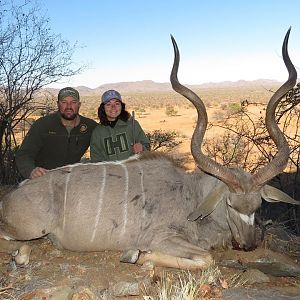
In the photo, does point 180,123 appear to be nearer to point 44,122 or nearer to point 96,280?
point 44,122

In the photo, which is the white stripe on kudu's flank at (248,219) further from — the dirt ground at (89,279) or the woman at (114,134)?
the woman at (114,134)

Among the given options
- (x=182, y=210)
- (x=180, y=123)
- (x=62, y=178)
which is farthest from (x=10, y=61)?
(x=180, y=123)

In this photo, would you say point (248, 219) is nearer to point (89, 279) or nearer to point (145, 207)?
point (145, 207)

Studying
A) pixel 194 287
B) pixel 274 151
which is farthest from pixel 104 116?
pixel 274 151

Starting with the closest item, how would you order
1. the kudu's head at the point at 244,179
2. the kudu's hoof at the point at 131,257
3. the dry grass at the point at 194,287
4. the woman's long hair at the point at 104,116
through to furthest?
the dry grass at the point at 194,287, the kudu's hoof at the point at 131,257, the kudu's head at the point at 244,179, the woman's long hair at the point at 104,116

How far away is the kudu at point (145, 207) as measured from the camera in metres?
3.31

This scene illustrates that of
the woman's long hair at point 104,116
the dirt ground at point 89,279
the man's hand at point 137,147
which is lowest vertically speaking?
the dirt ground at point 89,279

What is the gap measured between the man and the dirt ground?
130 centimetres

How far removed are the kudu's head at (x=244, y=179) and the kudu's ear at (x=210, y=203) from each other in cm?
3

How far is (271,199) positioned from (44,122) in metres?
2.33

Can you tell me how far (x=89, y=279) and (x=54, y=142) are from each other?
2.06 meters

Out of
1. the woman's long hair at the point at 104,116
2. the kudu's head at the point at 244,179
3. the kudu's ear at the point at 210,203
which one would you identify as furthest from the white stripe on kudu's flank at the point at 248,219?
the woman's long hair at the point at 104,116

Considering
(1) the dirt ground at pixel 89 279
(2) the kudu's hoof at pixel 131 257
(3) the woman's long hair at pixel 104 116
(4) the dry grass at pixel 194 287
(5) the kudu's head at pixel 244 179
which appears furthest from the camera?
(3) the woman's long hair at pixel 104 116

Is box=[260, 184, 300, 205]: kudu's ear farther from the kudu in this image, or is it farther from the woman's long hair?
the woman's long hair
